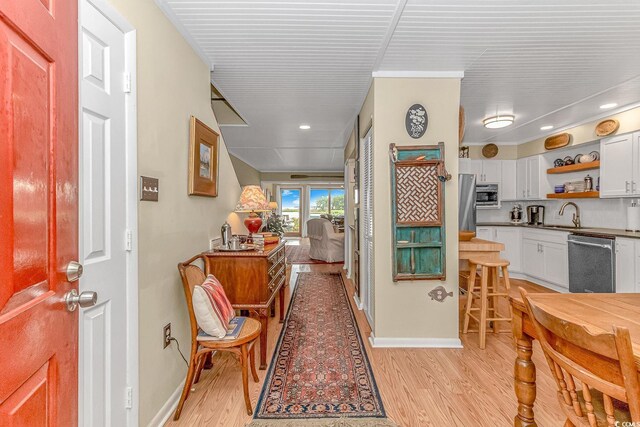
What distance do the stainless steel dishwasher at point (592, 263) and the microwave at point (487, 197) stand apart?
1382 millimetres

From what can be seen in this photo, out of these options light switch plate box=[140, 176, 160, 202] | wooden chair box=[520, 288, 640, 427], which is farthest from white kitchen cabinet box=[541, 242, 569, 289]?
light switch plate box=[140, 176, 160, 202]

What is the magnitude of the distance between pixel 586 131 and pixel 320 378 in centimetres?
476

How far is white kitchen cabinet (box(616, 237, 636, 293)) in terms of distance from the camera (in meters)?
3.39

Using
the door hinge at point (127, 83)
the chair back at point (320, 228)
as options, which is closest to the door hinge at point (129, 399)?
the door hinge at point (127, 83)

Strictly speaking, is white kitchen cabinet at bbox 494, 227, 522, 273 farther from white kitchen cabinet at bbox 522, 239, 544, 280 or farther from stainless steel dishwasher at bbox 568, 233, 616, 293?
stainless steel dishwasher at bbox 568, 233, 616, 293

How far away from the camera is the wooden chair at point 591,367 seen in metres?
0.81

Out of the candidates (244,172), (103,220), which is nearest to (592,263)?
(103,220)

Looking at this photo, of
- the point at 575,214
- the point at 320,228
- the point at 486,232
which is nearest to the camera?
the point at 575,214

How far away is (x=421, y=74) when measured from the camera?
107 inches

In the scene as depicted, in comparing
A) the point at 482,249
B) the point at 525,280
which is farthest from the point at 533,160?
the point at 482,249

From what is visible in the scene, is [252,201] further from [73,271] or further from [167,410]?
[73,271]

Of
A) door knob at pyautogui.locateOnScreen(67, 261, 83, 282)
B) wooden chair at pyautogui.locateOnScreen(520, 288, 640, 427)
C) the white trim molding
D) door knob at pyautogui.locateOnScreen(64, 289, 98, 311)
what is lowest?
wooden chair at pyautogui.locateOnScreen(520, 288, 640, 427)

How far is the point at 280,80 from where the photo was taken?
114 inches

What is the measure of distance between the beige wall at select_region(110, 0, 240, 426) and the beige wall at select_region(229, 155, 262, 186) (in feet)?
17.1
